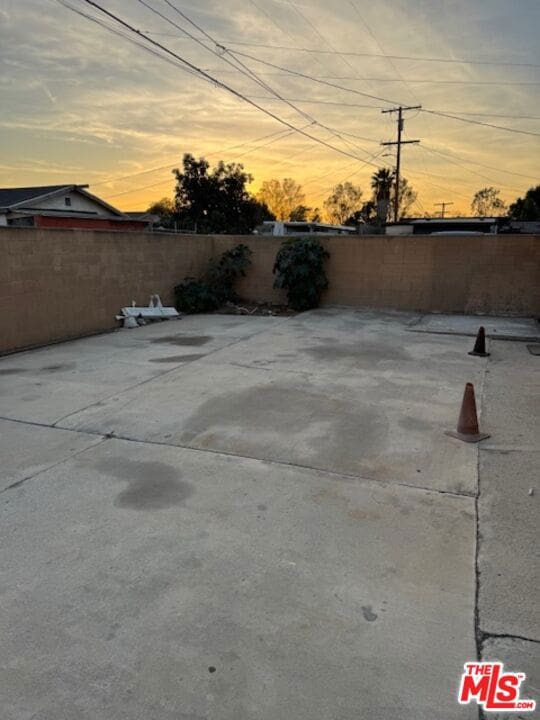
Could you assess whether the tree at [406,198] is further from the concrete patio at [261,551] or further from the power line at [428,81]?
the concrete patio at [261,551]

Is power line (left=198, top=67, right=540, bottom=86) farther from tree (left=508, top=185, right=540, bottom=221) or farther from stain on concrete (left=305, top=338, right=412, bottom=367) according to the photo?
tree (left=508, top=185, right=540, bottom=221)

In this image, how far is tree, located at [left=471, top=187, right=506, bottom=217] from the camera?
5597 centimetres

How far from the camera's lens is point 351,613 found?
2100 millimetres

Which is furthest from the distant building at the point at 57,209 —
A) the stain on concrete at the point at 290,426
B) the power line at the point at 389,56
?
the stain on concrete at the point at 290,426

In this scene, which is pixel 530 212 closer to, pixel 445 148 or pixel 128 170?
pixel 445 148

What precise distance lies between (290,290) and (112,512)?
9.78 meters

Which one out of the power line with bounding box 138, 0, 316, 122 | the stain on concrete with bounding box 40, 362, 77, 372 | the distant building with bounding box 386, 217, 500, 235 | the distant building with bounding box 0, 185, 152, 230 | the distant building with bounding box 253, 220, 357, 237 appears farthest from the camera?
the distant building with bounding box 253, 220, 357, 237

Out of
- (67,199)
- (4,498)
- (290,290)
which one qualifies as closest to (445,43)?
(290,290)

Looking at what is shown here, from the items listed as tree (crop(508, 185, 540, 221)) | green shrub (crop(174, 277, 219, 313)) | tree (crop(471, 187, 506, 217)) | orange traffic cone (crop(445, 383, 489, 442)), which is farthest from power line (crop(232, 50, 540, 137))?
tree (crop(471, 187, 506, 217))

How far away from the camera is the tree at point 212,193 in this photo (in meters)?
32.8

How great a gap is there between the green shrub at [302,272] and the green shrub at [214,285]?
1.24m

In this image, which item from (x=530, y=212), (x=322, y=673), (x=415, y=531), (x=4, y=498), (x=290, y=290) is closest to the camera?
(x=322, y=673)

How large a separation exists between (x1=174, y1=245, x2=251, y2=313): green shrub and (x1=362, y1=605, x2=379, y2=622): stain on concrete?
10.5 metres

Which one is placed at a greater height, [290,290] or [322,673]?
[290,290]
